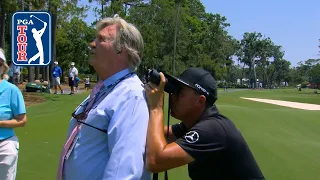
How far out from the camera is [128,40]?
2570 mm

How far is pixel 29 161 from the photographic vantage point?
7.57 metres

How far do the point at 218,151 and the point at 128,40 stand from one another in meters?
0.87

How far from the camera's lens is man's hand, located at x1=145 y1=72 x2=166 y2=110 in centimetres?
259

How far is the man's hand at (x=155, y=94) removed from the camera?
259 centimetres

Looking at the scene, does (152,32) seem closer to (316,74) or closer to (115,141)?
(115,141)

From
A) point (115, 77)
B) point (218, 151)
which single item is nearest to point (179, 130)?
point (218, 151)

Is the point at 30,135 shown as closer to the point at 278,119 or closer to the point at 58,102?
the point at 278,119

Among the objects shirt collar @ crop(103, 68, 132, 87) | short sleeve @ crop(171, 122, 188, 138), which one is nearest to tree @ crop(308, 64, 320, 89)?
short sleeve @ crop(171, 122, 188, 138)

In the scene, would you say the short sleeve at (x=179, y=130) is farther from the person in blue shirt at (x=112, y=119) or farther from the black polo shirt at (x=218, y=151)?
the person in blue shirt at (x=112, y=119)

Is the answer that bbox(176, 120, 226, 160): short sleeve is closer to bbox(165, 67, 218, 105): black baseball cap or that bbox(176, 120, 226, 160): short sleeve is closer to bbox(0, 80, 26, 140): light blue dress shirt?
bbox(165, 67, 218, 105): black baseball cap

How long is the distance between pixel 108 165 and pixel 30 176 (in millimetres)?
4953

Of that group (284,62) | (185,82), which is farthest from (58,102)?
(284,62)

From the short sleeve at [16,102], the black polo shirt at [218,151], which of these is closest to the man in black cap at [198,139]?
the black polo shirt at [218,151]

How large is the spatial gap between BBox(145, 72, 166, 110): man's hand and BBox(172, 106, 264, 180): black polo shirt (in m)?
0.28
